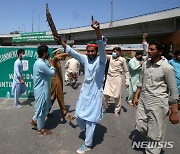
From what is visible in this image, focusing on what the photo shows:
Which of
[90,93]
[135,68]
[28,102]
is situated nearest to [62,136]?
[90,93]

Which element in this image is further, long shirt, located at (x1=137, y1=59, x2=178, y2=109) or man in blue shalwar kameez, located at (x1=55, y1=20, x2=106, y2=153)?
man in blue shalwar kameez, located at (x1=55, y1=20, x2=106, y2=153)

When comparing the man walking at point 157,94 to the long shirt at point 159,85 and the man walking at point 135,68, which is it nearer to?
the long shirt at point 159,85

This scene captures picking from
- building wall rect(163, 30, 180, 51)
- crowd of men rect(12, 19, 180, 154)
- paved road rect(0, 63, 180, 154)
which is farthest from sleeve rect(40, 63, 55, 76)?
building wall rect(163, 30, 180, 51)

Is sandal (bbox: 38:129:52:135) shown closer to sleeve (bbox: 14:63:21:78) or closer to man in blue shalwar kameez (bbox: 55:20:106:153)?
man in blue shalwar kameez (bbox: 55:20:106:153)

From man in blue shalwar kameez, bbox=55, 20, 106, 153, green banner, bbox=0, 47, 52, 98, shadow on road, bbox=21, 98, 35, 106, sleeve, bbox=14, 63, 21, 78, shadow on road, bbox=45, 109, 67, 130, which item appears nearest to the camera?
man in blue shalwar kameez, bbox=55, 20, 106, 153

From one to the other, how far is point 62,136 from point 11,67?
13.9ft

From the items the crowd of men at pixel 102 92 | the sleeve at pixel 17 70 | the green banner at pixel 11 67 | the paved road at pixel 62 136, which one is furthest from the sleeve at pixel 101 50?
the green banner at pixel 11 67

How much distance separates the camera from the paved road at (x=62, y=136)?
14.5 ft

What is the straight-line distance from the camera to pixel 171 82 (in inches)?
144

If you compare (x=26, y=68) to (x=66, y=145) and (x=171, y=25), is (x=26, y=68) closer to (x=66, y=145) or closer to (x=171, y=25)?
(x=66, y=145)

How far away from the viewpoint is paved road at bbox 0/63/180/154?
14.5ft

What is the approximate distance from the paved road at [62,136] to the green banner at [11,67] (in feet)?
4.89

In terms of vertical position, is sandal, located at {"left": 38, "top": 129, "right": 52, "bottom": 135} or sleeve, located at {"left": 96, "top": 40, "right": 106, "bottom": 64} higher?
sleeve, located at {"left": 96, "top": 40, "right": 106, "bottom": 64}

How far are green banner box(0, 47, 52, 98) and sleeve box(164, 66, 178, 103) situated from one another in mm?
5321
